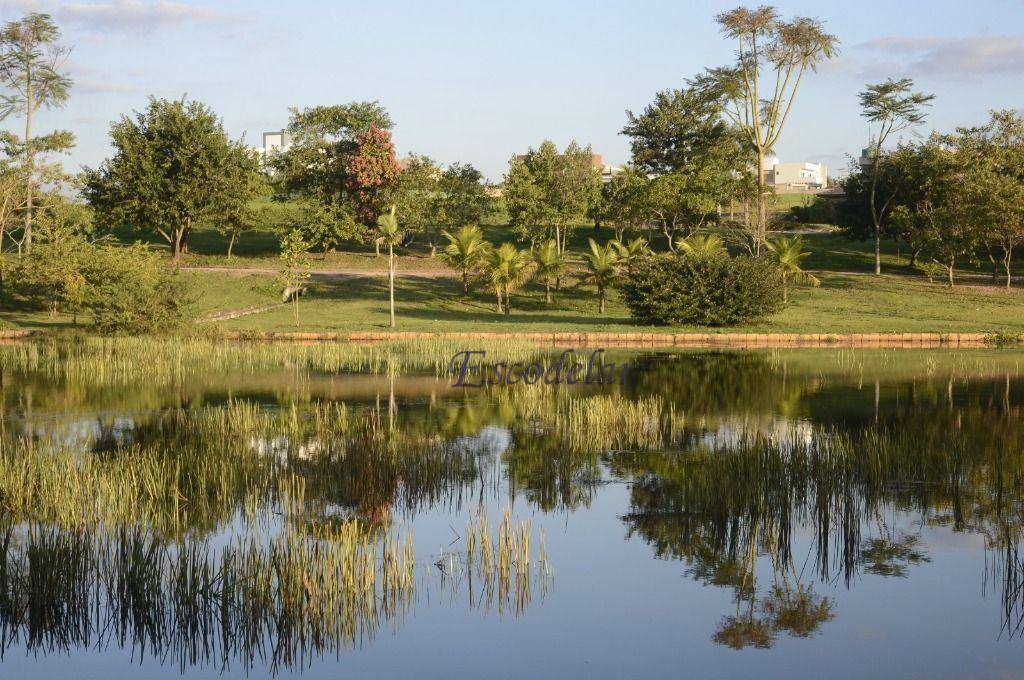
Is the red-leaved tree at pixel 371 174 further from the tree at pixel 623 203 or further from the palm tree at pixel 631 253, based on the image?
the palm tree at pixel 631 253

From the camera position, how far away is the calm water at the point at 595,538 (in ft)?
25.6

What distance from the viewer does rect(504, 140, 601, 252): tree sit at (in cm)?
5703

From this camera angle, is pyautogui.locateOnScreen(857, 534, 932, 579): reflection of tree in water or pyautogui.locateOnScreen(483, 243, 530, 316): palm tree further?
pyautogui.locateOnScreen(483, 243, 530, 316): palm tree

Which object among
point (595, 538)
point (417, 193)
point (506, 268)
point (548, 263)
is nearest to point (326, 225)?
point (417, 193)

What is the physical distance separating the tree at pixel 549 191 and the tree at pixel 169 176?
14.0 metres

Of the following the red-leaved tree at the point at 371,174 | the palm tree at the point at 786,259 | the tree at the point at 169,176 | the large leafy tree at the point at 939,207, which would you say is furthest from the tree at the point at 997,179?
the tree at the point at 169,176

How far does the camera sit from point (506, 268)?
41.1 m

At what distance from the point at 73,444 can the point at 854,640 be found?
36.6 feet

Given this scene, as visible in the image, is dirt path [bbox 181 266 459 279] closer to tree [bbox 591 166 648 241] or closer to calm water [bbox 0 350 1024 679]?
tree [bbox 591 166 648 241]

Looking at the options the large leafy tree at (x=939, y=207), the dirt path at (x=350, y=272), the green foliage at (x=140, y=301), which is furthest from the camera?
the dirt path at (x=350, y=272)

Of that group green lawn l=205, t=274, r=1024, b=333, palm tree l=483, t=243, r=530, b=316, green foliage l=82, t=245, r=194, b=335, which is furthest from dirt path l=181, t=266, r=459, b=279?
green foliage l=82, t=245, r=194, b=335

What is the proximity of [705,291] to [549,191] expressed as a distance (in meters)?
22.5

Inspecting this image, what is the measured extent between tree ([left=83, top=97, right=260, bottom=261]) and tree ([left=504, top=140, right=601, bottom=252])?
14.0 m

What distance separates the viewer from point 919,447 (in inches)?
587
